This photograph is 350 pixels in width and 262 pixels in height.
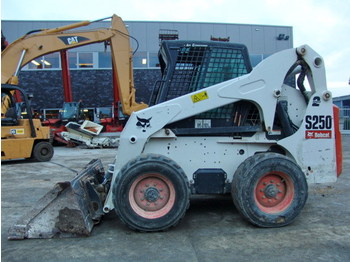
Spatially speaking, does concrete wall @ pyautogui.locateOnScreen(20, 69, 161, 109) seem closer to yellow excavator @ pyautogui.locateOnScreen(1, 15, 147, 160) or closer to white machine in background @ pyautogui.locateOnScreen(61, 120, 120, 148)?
white machine in background @ pyautogui.locateOnScreen(61, 120, 120, 148)

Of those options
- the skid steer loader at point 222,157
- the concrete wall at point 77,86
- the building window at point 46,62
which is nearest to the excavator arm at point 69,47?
the skid steer loader at point 222,157

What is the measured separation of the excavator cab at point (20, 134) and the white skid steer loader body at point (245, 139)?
25.4ft

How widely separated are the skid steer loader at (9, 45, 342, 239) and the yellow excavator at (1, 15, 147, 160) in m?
7.83

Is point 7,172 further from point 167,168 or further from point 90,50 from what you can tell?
point 90,50

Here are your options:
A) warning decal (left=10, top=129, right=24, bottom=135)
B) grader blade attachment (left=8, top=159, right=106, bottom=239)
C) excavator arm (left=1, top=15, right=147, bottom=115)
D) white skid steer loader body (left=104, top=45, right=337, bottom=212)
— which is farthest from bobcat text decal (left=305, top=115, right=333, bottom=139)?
excavator arm (left=1, top=15, right=147, bottom=115)

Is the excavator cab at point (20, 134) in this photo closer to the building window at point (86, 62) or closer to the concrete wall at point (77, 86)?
the concrete wall at point (77, 86)

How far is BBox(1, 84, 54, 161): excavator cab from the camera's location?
35.7 feet

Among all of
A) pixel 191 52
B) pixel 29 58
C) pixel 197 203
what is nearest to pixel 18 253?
pixel 197 203

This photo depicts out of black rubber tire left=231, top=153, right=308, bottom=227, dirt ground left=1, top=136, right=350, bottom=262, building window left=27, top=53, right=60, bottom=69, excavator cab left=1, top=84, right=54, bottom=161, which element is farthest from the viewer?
building window left=27, top=53, right=60, bottom=69

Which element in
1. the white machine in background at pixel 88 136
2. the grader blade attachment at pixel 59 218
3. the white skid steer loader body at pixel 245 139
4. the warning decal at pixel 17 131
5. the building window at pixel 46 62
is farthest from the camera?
the building window at pixel 46 62

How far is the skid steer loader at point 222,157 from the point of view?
406 cm

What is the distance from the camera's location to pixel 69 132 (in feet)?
53.7

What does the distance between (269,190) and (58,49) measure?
1091 cm

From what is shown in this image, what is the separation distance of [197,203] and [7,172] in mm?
6332
